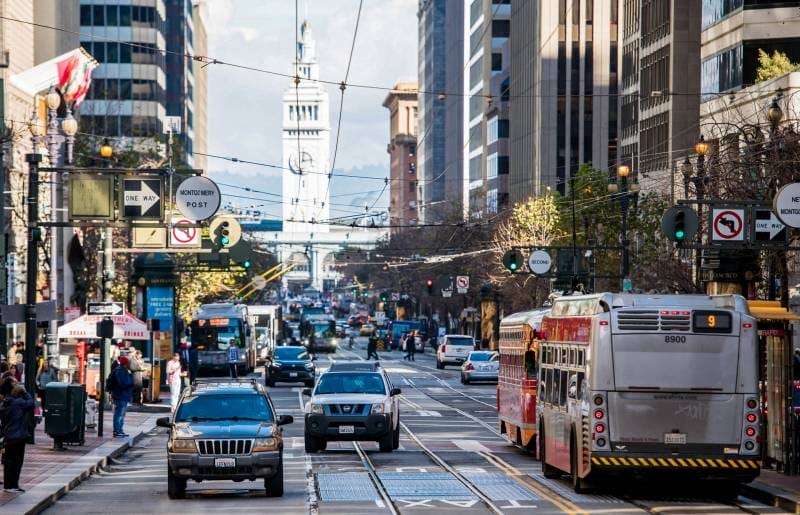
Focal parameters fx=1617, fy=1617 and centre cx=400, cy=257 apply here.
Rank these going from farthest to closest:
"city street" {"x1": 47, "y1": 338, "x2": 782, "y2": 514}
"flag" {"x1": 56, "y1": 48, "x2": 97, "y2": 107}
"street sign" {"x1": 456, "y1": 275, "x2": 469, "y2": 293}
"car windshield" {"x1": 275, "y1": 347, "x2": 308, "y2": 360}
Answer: "street sign" {"x1": 456, "y1": 275, "x2": 469, "y2": 293} < "flag" {"x1": 56, "y1": 48, "x2": 97, "y2": 107} < "car windshield" {"x1": 275, "y1": 347, "x2": 308, "y2": 360} < "city street" {"x1": 47, "y1": 338, "x2": 782, "y2": 514}

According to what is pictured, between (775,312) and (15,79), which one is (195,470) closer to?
(775,312)

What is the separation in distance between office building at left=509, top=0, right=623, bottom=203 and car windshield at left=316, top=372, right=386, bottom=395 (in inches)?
3207

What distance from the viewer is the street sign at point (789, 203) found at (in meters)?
24.1

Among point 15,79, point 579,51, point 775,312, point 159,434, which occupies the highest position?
point 579,51

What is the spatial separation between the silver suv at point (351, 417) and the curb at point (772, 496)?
9.92 m

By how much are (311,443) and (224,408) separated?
865cm

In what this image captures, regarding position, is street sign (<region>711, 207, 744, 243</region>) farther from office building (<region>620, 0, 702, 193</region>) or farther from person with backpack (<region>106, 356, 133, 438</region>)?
office building (<region>620, 0, 702, 193</region>)

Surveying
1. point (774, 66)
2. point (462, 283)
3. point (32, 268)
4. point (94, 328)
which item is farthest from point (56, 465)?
point (462, 283)

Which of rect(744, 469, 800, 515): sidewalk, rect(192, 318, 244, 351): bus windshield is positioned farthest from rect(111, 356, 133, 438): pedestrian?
rect(192, 318, 244, 351): bus windshield

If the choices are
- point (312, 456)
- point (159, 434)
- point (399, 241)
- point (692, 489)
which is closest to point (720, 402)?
point (692, 489)

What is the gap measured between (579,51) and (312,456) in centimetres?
8814

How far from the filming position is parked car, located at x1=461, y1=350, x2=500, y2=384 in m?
71.4

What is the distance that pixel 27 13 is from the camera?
85000 millimetres

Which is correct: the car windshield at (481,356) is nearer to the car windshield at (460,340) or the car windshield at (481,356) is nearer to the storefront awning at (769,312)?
the car windshield at (460,340)
